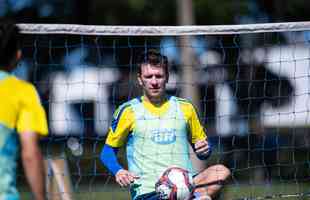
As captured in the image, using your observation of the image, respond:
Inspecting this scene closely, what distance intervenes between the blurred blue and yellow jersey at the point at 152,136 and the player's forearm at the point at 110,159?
45mm

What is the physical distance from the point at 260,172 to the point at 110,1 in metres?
7.04

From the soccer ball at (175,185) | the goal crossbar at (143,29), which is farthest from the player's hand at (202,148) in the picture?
the goal crossbar at (143,29)

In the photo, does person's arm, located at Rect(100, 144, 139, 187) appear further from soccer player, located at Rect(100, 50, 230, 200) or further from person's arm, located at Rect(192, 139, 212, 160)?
person's arm, located at Rect(192, 139, 212, 160)

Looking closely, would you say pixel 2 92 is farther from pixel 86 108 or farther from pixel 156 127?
pixel 86 108

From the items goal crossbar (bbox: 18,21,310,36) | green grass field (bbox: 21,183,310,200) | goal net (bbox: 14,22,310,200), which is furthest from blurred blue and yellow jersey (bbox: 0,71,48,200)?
goal net (bbox: 14,22,310,200)

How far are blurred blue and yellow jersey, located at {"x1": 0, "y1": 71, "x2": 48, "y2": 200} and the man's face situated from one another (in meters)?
2.35

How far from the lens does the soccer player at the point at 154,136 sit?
717 centimetres

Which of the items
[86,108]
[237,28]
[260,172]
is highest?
[237,28]

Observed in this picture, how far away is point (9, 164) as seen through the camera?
4852mm

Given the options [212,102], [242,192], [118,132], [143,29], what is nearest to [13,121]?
[118,132]

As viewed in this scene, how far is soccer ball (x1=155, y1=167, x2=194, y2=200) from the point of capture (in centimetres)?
689

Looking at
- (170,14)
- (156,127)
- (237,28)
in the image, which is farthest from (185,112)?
(170,14)

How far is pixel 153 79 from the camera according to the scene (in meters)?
7.13

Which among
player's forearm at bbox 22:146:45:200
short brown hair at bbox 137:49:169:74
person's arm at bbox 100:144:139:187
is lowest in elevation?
person's arm at bbox 100:144:139:187
